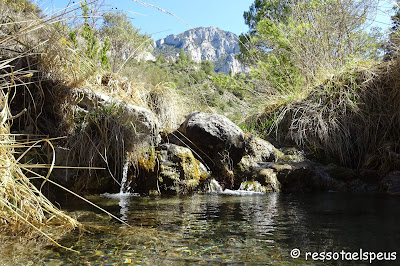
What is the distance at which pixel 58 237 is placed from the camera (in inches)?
61.3

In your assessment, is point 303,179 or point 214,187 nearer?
point 214,187

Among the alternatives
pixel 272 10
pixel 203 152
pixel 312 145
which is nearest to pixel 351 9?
pixel 312 145

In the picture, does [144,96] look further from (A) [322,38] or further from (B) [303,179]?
(A) [322,38]

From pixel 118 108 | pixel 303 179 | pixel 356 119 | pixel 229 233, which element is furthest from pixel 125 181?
pixel 356 119

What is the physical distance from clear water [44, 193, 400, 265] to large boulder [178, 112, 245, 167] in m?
1.35

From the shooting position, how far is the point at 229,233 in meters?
1.80

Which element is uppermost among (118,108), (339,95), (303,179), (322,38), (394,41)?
(322,38)

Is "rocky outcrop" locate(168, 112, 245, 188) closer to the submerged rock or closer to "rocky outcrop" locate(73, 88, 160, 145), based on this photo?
the submerged rock

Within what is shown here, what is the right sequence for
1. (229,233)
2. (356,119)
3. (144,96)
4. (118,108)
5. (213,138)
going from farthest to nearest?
1. (356,119)
2. (144,96)
3. (213,138)
4. (118,108)
5. (229,233)

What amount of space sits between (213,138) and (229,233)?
2.41m

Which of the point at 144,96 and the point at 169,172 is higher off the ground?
the point at 144,96

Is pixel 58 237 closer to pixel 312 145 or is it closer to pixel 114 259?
pixel 114 259

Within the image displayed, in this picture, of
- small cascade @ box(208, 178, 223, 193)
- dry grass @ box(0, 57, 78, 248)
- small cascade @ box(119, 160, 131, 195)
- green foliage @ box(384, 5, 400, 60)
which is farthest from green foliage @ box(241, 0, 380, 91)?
dry grass @ box(0, 57, 78, 248)

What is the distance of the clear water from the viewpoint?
54.1 inches
